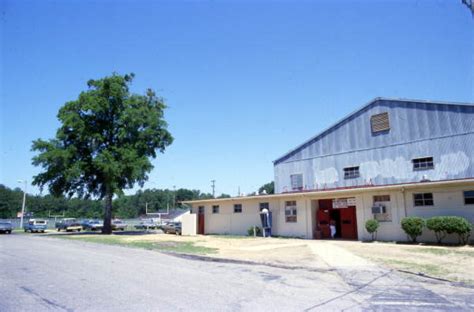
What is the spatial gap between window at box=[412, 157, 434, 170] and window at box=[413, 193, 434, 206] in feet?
19.2

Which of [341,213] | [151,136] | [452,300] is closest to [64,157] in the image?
[151,136]

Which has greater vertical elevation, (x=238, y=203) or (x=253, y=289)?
(x=238, y=203)

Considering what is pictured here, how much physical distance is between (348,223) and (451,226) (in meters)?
7.06

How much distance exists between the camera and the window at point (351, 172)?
28400 mm

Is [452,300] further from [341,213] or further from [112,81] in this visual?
[112,81]

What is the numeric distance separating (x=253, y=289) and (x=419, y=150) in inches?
845

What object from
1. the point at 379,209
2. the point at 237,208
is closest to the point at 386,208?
the point at 379,209

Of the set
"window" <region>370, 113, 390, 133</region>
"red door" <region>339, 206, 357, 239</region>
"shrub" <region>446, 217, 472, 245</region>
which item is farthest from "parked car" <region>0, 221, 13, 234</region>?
"shrub" <region>446, 217, 472, 245</region>

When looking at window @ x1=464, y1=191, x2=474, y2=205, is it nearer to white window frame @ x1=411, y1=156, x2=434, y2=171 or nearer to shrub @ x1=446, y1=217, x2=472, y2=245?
shrub @ x1=446, y1=217, x2=472, y2=245

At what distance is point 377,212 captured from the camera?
2161cm

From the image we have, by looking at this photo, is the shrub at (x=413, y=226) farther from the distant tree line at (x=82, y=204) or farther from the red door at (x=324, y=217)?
the distant tree line at (x=82, y=204)

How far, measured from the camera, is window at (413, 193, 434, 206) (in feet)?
65.0

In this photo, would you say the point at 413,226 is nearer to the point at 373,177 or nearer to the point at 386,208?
the point at 386,208

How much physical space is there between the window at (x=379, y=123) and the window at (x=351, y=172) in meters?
3.28
